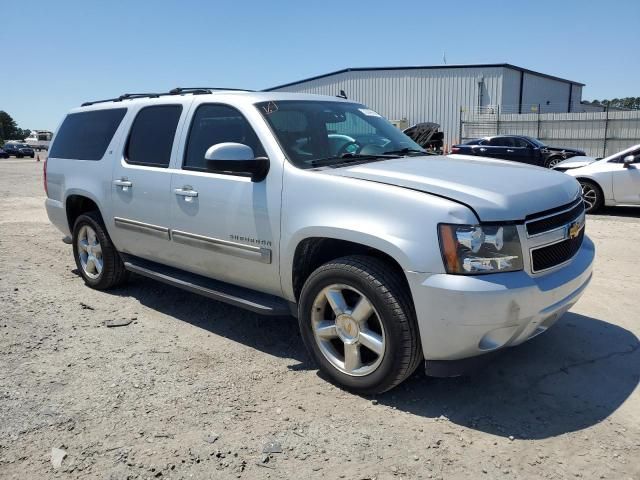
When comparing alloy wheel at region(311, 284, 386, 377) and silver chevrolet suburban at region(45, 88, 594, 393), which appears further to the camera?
alloy wheel at region(311, 284, 386, 377)

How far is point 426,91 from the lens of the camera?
3694 centimetres

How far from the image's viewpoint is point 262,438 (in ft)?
9.74

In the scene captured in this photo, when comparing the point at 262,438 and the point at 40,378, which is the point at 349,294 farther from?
the point at 40,378

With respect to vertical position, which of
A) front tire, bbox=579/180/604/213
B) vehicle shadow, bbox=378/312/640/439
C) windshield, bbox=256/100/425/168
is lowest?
vehicle shadow, bbox=378/312/640/439

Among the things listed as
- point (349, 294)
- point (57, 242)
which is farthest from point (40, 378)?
point (57, 242)

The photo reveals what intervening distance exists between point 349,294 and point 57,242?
6421 millimetres

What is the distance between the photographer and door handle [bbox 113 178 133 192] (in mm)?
4820

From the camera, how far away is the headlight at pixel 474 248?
2.86 meters

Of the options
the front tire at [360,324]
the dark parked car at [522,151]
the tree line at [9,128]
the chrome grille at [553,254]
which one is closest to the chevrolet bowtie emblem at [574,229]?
the chrome grille at [553,254]

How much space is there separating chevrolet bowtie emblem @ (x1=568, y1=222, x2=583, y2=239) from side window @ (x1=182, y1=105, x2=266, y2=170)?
2.16 m

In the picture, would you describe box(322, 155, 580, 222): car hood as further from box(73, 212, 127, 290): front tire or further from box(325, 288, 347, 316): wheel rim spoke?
box(73, 212, 127, 290): front tire

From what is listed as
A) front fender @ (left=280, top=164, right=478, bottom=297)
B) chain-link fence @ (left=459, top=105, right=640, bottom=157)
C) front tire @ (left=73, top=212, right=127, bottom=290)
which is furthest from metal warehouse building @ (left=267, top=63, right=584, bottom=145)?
front fender @ (left=280, top=164, right=478, bottom=297)

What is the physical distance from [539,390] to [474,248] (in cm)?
118

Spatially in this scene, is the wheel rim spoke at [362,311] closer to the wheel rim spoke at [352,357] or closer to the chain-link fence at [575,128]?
the wheel rim spoke at [352,357]
